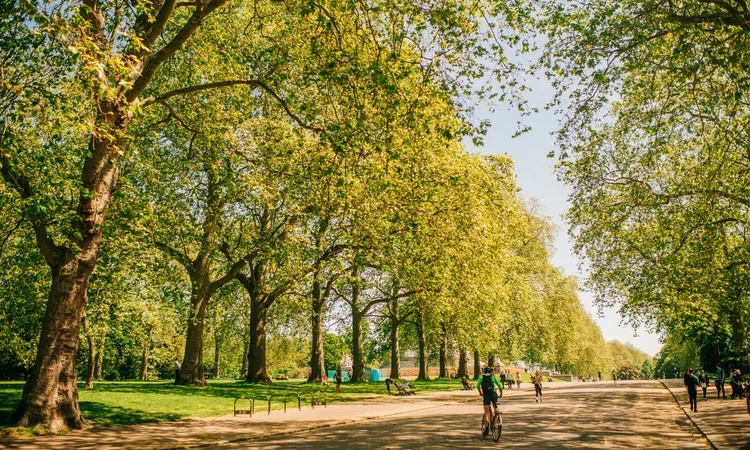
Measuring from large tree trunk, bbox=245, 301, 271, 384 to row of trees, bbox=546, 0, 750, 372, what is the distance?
18.9 m

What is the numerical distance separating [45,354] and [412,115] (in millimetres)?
10560

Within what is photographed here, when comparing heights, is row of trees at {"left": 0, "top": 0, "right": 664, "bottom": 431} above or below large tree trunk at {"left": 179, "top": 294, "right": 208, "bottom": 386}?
above

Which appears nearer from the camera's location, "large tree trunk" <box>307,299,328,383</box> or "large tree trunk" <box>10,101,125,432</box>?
"large tree trunk" <box>10,101,125,432</box>

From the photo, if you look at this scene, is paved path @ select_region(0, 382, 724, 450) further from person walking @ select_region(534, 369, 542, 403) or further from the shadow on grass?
person walking @ select_region(534, 369, 542, 403)

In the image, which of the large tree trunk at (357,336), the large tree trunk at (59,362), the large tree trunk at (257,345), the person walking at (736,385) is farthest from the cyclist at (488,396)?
the large tree trunk at (357,336)

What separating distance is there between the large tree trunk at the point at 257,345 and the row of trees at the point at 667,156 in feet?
62.0

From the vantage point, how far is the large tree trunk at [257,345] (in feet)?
111

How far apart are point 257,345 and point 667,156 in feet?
81.1

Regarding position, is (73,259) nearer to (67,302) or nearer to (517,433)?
(67,302)

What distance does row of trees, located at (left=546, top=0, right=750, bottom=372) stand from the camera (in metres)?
13.7

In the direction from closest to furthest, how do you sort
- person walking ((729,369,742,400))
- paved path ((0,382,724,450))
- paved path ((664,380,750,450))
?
paved path ((0,382,724,450)) → paved path ((664,380,750,450)) → person walking ((729,369,742,400))

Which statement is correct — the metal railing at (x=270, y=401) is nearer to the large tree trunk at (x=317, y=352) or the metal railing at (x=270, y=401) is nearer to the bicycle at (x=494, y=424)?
the large tree trunk at (x=317, y=352)

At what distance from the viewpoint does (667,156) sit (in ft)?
85.7

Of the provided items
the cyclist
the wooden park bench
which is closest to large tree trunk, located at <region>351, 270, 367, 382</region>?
the wooden park bench
